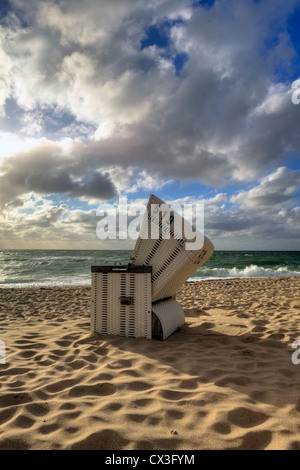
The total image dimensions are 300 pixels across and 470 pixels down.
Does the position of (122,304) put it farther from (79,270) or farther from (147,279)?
(79,270)

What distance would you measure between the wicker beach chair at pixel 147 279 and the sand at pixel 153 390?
0.23 m

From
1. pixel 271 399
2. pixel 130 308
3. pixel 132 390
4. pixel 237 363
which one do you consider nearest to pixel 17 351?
pixel 130 308

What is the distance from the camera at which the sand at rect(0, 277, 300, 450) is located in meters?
2.01

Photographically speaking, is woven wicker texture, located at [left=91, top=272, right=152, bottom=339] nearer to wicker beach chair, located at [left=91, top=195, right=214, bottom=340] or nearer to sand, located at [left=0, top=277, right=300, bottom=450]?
wicker beach chair, located at [left=91, top=195, right=214, bottom=340]

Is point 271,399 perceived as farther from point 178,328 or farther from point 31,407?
point 178,328

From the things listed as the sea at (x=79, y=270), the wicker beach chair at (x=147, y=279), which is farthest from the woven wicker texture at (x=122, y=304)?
the sea at (x=79, y=270)

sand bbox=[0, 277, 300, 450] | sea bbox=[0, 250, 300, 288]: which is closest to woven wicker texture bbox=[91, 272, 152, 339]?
sand bbox=[0, 277, 300, 450]

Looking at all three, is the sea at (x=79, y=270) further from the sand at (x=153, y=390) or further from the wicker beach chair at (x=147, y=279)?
the sand at (x=153, y=390)

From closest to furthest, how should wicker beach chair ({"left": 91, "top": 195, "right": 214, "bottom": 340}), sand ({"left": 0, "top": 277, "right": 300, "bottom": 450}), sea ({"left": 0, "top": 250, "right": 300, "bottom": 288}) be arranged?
sand ({"left": 0, "top": 277, "right": 300, "bottom": 450})
wicker beach chair ({"left": 91, "top": 195, "right": 214, "bottom": 340})
sea ({"left": 0, "top": 250, "right": 300, "bottom": 288})

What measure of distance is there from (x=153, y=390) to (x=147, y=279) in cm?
168

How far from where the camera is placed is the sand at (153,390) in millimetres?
2012

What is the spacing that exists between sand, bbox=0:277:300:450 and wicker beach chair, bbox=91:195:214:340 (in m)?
0.23

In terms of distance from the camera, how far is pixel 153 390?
2689 millimetres

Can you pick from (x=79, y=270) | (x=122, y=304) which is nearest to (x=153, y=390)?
(x=122, y=304)
